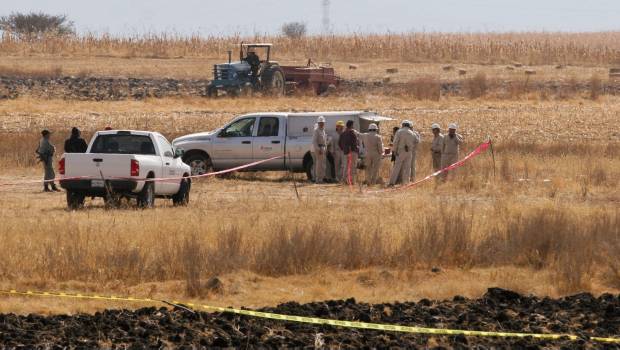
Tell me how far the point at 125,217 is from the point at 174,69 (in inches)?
1676

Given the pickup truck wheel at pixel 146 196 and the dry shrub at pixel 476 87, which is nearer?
the pickup truck wheel at pixel 146 196

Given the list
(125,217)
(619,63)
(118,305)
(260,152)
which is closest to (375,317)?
(118,305)

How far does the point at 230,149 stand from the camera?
30.3 meters

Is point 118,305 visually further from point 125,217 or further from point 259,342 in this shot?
point 125,217

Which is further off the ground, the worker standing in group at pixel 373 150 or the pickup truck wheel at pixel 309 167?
the worker standing in group at pixel 373 150

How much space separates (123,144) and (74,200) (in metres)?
1.40

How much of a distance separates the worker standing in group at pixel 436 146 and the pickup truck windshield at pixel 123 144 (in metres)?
7.40

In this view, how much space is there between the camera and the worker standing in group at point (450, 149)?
28.8 metres

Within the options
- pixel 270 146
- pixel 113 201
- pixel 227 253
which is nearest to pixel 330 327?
pixel 227 253

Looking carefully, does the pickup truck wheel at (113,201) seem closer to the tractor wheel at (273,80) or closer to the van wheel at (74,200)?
the van wheel at (74,200)

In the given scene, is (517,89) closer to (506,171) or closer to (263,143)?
(506,171)

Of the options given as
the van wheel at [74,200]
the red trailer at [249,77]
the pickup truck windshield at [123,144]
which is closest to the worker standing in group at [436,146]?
the pickup truck windshield at [123,144]

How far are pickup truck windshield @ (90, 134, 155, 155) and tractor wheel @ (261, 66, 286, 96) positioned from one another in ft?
84.3

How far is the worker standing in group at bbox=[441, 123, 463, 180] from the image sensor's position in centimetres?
2881
